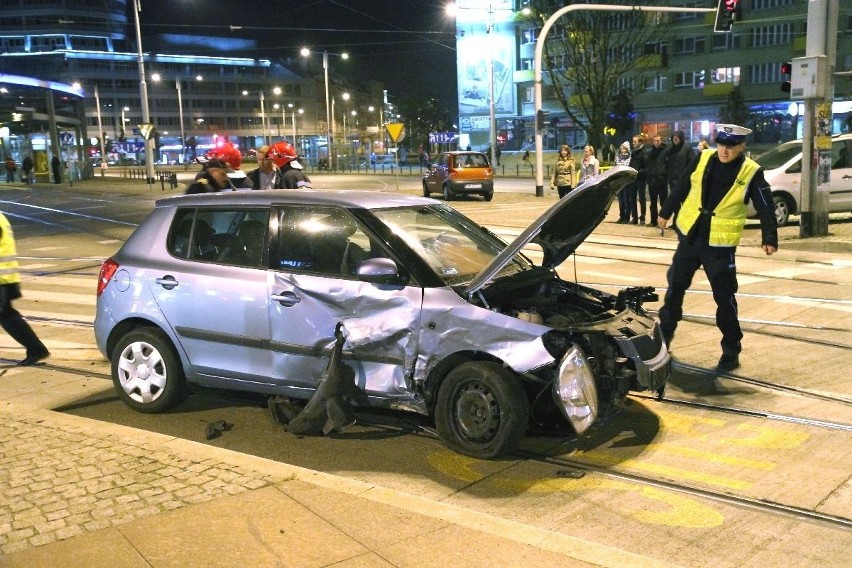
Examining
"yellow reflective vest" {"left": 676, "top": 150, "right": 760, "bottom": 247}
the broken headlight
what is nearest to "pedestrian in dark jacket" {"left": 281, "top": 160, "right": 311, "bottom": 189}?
"yellow reflective vest" {"left": 676, "top": 150, "right": 760, "bottom": 247}

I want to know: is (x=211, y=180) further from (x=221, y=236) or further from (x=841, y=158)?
(x=841, y=158)

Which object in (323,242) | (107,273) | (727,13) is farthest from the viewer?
(727,13)

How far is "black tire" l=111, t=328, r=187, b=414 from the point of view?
6008 millimetres

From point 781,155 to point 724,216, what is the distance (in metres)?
11.9

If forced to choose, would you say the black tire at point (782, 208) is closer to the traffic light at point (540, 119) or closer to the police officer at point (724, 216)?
the police officer at point (724, 216)

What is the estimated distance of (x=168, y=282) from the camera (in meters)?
5.98

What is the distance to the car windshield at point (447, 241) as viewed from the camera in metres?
5.41

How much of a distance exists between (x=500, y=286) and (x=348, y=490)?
170 cm

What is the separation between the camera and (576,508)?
4.32 metres

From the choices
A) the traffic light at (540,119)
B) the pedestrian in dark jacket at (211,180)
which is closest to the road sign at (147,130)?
the traffic light at (540,119)

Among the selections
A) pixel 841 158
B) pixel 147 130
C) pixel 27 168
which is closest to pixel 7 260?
pixel 841 158

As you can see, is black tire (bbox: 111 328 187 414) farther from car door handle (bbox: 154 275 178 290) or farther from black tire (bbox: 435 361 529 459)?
black tire (bbox: 435 361 529 459)

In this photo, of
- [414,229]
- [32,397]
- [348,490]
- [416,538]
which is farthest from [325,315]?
[32,397]

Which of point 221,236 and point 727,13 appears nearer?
point 221,236
